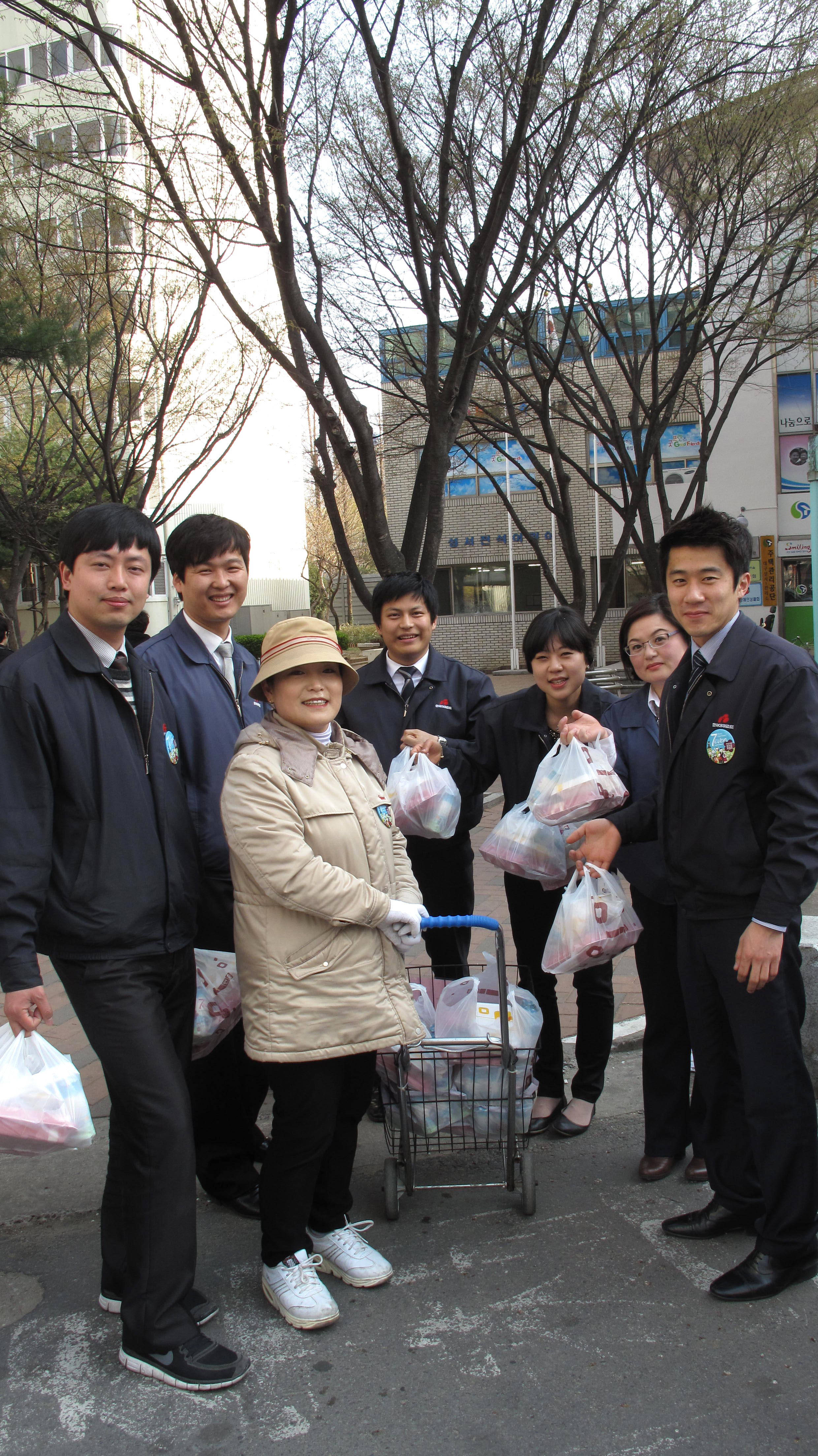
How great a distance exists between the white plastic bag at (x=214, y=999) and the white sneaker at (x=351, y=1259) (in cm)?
63

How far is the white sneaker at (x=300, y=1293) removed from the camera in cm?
266

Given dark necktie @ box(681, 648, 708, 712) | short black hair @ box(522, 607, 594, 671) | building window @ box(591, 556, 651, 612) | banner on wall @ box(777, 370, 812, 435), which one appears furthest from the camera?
building window @ box(591, 556, 651, 612)

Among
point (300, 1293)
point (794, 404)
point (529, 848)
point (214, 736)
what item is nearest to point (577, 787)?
point (529, 848)

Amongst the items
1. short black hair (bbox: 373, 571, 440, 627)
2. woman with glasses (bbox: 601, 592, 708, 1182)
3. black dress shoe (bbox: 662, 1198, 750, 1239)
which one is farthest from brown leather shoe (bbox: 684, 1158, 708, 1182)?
short black hair (bbox: 373, 571, 440, 627)

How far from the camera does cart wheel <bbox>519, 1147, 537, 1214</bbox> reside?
3.11 metres

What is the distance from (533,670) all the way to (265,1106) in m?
2.03

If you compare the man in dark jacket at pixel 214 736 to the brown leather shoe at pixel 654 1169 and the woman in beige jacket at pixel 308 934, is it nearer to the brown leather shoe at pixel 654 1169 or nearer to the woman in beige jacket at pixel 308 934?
the woman in beige jacket at pixel 308 934

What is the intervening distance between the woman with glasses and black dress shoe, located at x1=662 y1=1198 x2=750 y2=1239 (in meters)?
0.23

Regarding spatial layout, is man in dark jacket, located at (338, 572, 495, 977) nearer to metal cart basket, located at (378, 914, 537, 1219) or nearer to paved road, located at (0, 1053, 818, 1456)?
metal cart basket, located at (378, 914, 537, 1219)

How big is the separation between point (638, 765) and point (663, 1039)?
88cm

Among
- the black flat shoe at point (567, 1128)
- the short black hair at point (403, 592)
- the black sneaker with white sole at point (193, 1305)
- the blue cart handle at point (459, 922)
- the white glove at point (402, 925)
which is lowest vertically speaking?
the black flat shoe at point (567, 1128)

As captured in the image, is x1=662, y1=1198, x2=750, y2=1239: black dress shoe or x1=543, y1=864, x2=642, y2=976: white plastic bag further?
x1=543, y1=864, x2=642, y2=976: white plastic bag

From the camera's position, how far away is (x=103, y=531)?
8.41ft

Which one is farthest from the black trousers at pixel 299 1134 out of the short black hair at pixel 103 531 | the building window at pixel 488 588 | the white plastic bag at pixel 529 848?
the building window at pixel 488 588
